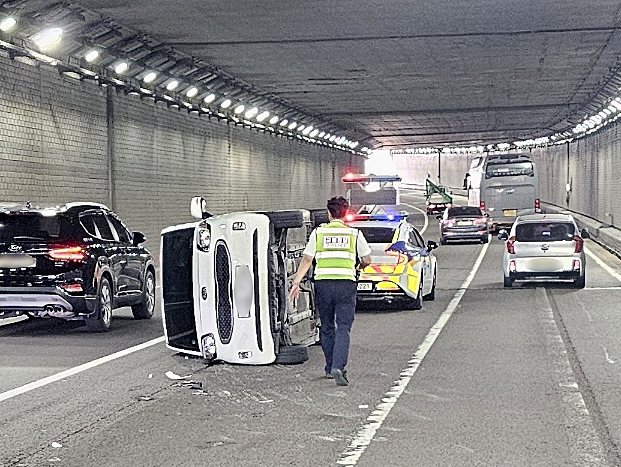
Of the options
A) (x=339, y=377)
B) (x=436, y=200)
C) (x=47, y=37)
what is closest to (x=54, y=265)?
(x=339, y=377)

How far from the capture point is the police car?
18031 millimetres

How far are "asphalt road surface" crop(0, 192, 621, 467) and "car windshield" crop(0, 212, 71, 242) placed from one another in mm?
1419

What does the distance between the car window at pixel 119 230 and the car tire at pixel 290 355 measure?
18.9 ft

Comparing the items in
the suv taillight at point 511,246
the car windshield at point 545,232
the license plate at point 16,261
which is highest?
the license plate at point 16,261

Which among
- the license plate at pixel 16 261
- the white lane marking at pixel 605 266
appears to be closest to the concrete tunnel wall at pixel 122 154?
the license plate at pixel 16 261

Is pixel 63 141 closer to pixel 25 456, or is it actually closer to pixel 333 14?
pixel 333 14

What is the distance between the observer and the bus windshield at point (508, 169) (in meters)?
48.1

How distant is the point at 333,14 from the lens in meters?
22.3

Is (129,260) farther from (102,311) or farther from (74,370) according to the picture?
(74,370)

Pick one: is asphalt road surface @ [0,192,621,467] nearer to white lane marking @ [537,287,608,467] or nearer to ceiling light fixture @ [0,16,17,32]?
white lane marking @ [537,287,608,467]

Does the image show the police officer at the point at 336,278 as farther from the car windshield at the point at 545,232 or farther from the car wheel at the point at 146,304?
the car windshield at the point at 545,232

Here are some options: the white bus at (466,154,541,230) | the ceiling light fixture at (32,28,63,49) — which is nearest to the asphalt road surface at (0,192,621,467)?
the ceiling light fixture at (32,28,63,49)

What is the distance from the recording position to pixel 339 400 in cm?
996

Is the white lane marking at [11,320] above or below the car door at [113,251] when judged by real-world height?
below
